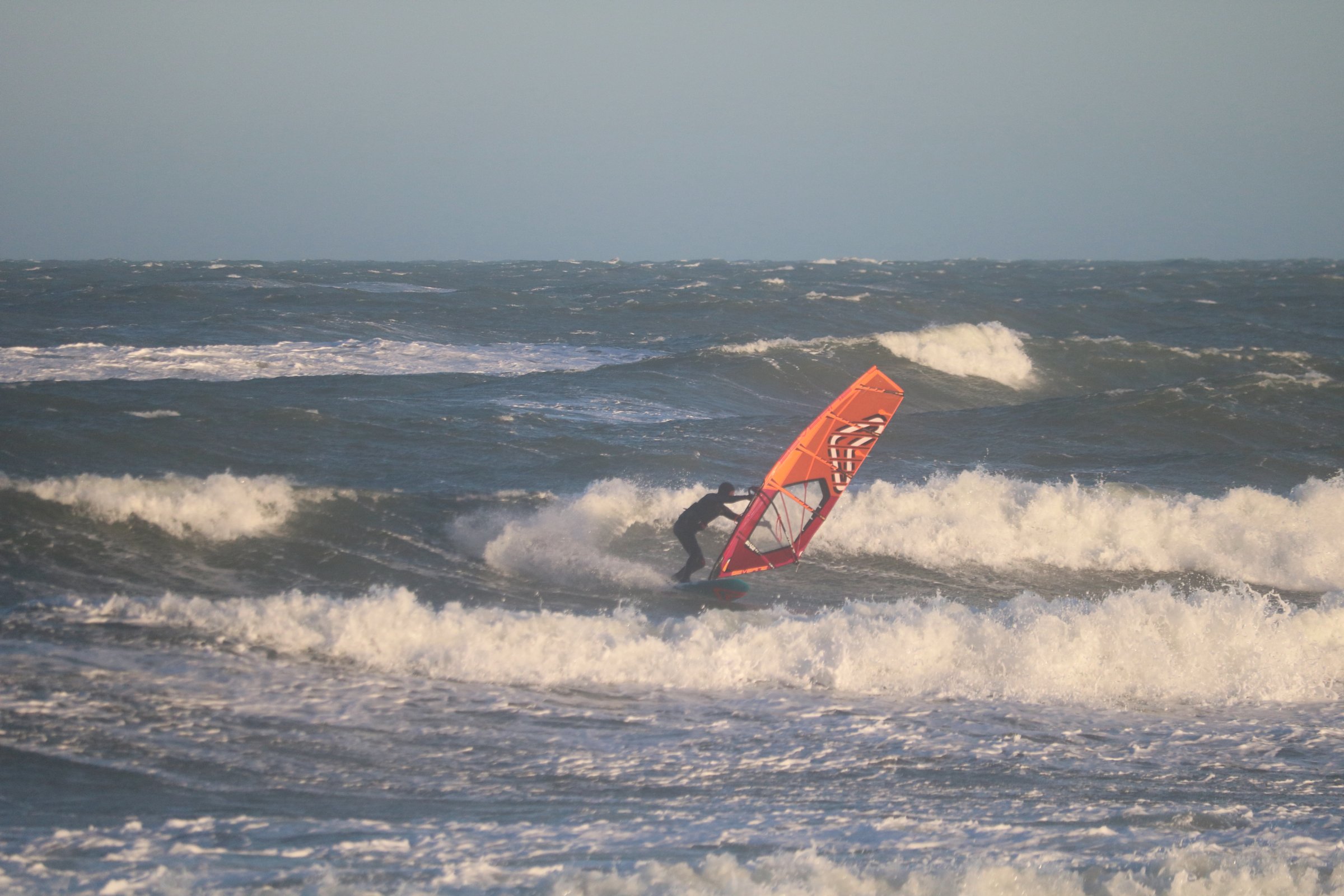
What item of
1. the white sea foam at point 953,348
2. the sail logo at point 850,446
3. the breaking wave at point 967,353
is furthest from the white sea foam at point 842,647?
the breaking wave at point 967,353

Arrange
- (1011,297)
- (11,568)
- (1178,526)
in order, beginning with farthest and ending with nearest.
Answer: (1011,297)
(1178,526)
(11,568)

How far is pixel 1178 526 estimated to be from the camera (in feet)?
37.3

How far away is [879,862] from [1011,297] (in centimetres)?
4389

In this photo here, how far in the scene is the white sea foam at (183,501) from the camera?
9898mm

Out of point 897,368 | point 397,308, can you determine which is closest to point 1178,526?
point 897,368

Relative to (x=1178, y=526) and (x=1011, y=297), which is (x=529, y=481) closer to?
(x=1178, y=526)

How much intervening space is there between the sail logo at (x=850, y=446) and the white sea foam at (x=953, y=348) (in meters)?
15.1

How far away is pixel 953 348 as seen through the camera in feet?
87.4

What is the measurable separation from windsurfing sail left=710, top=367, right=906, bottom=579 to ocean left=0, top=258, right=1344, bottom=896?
448 millimetres

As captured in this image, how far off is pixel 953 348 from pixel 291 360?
49.6ft

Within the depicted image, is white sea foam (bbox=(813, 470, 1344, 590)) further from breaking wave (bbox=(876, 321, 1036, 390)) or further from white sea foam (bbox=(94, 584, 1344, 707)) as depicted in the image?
breaking wave (bbox=(876, 321, 1036, 390))

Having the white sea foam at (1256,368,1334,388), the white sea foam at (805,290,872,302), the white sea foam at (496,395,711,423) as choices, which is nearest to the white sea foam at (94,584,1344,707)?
the white sea foam at (496,395,711,423)

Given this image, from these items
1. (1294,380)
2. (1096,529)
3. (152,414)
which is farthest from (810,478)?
(1294,380)

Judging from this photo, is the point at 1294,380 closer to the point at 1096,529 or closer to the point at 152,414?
the point at 1096,529
